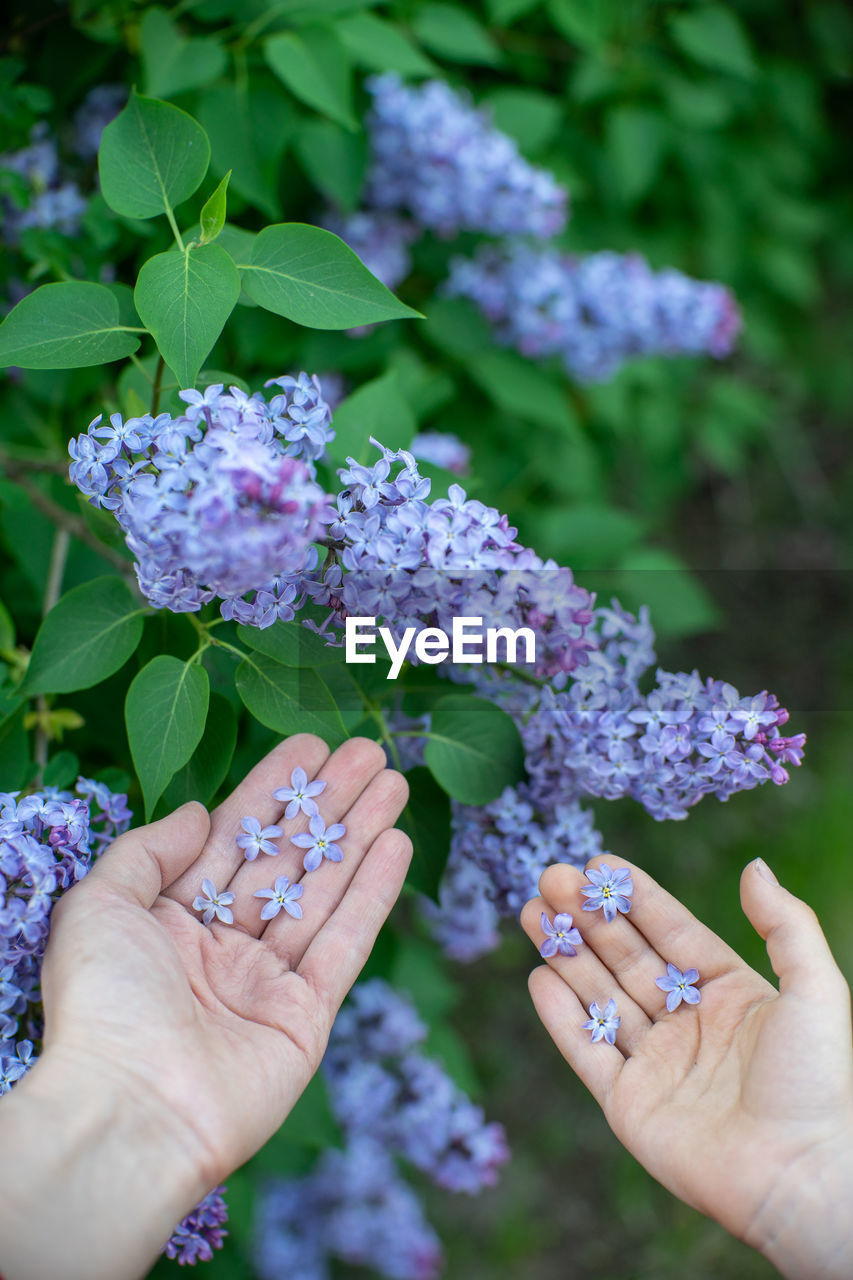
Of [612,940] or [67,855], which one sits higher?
Result: [67,855]

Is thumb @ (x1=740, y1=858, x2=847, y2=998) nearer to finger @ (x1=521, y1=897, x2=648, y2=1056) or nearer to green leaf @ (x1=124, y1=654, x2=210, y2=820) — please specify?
finger @ (x1=521, y1=897, x2=648, y2=1056)

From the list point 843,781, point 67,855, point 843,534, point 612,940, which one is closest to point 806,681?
point 843,781

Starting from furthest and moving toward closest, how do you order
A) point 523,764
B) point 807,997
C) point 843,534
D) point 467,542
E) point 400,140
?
point 843,534 → point 400,140 → point 523,764 → point 807,997 → point 467,542

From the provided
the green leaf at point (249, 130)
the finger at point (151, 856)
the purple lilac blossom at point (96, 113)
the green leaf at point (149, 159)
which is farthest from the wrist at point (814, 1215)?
the purple lilac blossom at point (96, 113)

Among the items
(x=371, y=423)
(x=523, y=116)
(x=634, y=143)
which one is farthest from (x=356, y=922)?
(x=634, y=143)

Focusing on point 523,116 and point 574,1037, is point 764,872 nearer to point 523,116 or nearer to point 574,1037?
point 574,1037

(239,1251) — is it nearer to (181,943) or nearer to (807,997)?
(181,943)
